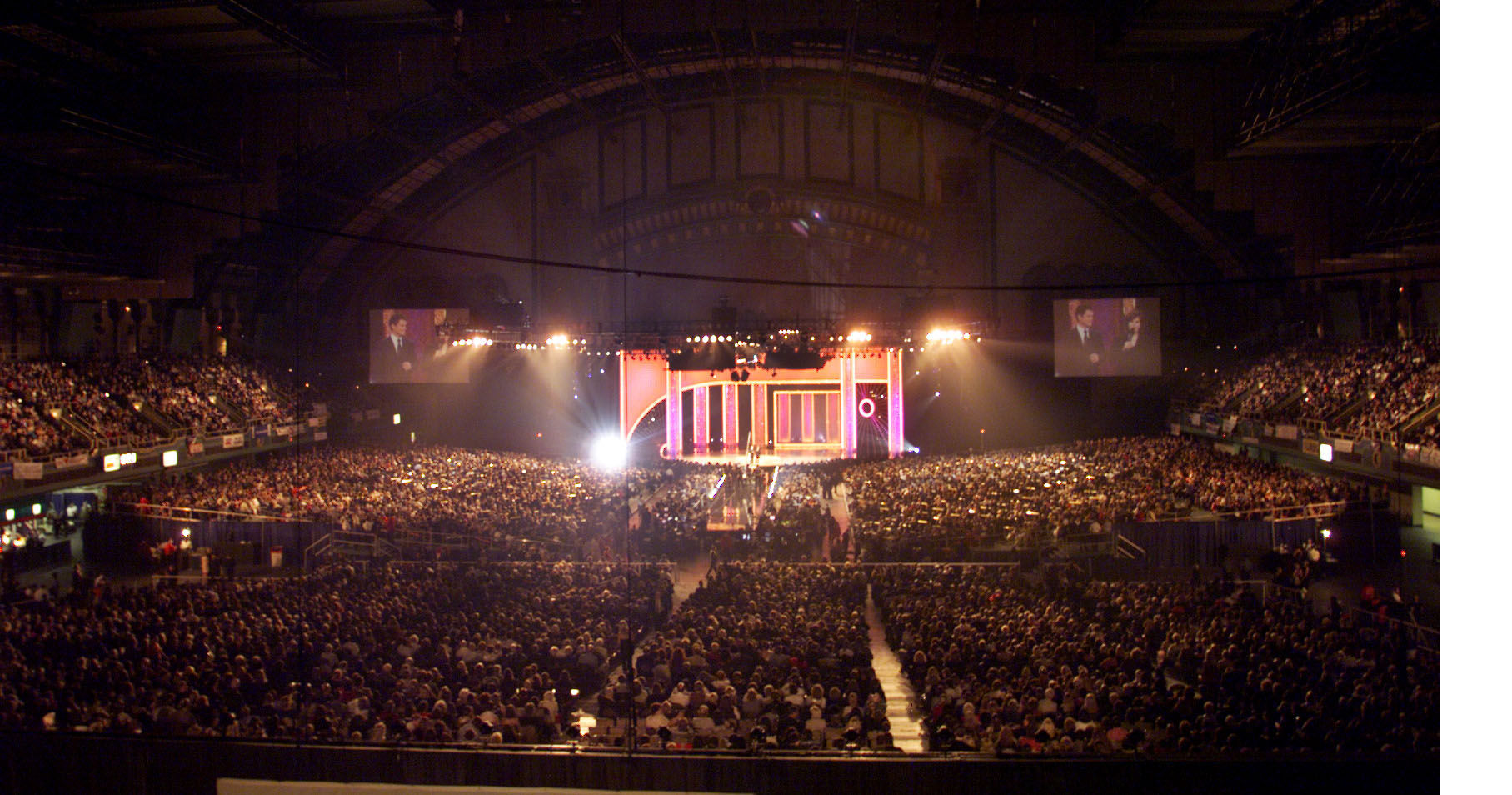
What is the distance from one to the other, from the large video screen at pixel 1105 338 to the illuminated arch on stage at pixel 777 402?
937 centimetres

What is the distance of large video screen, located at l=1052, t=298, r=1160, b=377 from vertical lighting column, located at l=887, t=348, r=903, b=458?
949cm

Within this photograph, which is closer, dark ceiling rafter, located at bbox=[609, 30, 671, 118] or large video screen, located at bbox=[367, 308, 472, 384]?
dark ceiling rafter, located at bbox=[609, 30, 671, 118]

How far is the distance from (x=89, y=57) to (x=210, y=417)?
871cm

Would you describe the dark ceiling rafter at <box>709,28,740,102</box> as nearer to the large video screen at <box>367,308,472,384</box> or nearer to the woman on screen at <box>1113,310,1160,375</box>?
the large video screen at <box>367,308,472,384</box>

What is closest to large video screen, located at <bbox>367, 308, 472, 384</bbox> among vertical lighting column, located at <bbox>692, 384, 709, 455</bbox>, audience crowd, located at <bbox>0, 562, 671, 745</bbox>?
audience crowd, located at <bbox>0, 562, 671, 745</bbox>

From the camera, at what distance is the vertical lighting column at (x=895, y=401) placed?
1275 inches

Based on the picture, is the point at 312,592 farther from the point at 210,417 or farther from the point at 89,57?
the point at 89,57

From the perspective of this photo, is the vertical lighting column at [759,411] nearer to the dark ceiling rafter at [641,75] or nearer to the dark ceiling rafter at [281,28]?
the dark ceiling rafter at [641,75]

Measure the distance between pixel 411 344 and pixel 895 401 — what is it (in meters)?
16.6

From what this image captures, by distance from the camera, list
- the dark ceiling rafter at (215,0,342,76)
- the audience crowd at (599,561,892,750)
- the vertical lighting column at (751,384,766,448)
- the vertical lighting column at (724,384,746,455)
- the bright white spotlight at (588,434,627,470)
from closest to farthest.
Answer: the audience crowd at (599,561,892,750), the dark ceiling rafter at (215,0,342,76), the bright white spotlight at (588,434,627,470), the vertical lighting column at (751,384,766,448), the vertical lighting column at (724,384,746,455)

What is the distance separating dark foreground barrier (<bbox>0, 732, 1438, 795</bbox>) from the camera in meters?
7.11

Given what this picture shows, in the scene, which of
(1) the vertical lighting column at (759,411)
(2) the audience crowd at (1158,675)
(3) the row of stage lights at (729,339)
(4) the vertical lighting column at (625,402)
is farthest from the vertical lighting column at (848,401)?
(2) the audience crowd at (1158,675)

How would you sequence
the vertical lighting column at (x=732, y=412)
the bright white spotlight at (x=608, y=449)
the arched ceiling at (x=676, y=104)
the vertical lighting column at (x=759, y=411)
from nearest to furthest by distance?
the arched ceiling at (x=676, y=104)
the bright white spotlight at (x=608, y=449)
the vertical lighting column at (x=759, y=411)
the vertical lighting column at (x=732, y=412)

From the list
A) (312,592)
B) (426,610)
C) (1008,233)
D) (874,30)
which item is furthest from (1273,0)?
(312,592)
